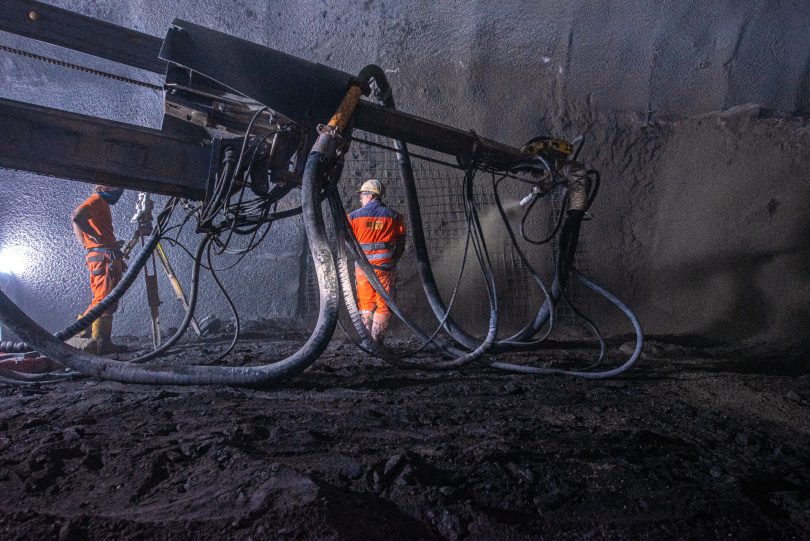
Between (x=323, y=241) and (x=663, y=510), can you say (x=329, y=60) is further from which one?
(x=663, y=510)

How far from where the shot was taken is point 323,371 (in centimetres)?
338

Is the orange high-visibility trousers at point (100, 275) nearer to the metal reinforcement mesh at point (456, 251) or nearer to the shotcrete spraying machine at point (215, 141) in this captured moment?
the shotcrete spraying machine at point (215, 141)

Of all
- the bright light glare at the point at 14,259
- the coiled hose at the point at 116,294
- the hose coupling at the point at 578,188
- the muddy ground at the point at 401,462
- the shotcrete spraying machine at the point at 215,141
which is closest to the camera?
the muddy ground at the point at 401,462

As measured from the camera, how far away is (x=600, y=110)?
6.47 meters

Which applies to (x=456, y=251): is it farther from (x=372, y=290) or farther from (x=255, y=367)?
(x=255, y=367)

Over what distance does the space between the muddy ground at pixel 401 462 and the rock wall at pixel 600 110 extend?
337cm

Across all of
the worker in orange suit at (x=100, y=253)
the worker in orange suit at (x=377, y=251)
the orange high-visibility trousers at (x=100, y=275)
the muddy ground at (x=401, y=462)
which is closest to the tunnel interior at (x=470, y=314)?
the muddy ground at (x=401, y=462)

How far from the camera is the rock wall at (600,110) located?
5.80m

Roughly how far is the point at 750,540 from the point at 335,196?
8.96 feet

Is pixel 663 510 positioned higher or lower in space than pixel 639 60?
lower

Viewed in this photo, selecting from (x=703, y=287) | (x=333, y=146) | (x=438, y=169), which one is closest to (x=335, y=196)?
(x=333, y=146)

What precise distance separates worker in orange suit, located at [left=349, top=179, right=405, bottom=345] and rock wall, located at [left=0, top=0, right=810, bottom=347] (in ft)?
6.51

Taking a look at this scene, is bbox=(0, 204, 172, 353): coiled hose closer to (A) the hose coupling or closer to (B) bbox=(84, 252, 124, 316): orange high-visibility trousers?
(B) bbox=(84, 252, 124, 316): orange high-visibility trousers

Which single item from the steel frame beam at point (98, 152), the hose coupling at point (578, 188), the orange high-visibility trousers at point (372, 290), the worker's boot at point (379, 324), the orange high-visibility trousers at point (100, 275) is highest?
the steel frame beam at point (98, 152)
